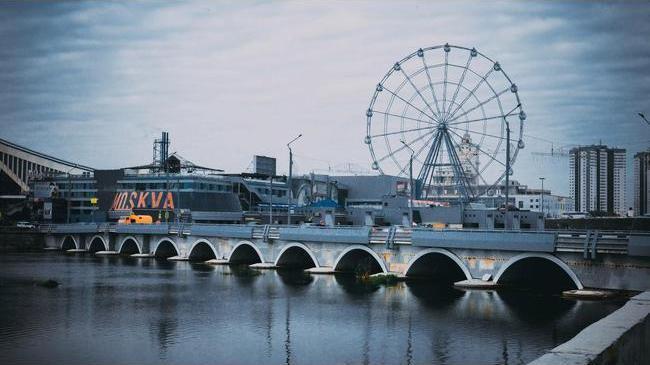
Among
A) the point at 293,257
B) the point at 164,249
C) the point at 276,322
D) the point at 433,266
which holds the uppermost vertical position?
the point at 433,266

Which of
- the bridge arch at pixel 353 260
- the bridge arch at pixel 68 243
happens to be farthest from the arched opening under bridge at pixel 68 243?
the bridge arch at pixel 353 260

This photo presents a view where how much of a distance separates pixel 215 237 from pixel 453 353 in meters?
62.2

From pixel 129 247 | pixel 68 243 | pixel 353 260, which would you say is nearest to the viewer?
pixel 353 260

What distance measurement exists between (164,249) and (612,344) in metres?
96.4

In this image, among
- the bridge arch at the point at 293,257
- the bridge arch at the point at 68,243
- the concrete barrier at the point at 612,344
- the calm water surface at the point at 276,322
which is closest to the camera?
the concrete barrier at the point at 612,344

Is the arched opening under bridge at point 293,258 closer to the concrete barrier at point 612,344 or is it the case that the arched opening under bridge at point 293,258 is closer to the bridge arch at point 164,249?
the bridge arch at point 164,249

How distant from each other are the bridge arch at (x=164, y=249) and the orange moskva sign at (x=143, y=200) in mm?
26032

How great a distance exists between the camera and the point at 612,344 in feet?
67.9

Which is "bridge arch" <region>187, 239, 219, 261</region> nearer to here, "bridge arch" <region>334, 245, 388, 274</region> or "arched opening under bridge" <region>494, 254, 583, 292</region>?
"bridge arch" <region>334, 245, 388, 274</region>

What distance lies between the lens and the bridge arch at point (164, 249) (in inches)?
4238

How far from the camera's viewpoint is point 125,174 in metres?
157

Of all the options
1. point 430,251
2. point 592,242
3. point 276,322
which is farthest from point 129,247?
point 592,242

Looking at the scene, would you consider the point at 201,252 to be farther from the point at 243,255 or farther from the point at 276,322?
the point at 276,322

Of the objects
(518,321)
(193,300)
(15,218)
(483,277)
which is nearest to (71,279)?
(193,300)
